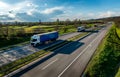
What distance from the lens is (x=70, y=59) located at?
30.5 metres

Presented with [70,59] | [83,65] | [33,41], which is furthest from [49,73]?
[33,41]

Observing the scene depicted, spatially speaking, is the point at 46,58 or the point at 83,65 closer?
the point at 83,65

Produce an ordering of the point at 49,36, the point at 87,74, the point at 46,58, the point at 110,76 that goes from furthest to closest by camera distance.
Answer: the point at 49,36, the point at 46,58, the point at 110,76, the point at 87,74

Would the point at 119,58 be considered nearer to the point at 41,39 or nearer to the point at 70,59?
the point at 70,59

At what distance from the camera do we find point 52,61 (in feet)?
95.6

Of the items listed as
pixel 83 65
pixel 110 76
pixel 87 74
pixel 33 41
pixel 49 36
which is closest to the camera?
pixel 87 74

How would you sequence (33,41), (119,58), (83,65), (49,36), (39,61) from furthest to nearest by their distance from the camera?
(49,36), (33,41), (119,58), (39,61), (83,65)

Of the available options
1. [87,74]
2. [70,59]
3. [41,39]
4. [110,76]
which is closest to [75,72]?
[87,74]

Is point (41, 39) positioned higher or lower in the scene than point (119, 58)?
higher

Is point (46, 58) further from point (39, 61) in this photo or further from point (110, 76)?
point (110, 76)

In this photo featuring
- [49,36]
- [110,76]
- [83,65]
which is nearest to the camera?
[110,76]

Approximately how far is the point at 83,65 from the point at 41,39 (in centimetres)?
2143

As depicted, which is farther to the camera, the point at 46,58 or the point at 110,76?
the point at 46,58

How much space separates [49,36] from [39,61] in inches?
853
